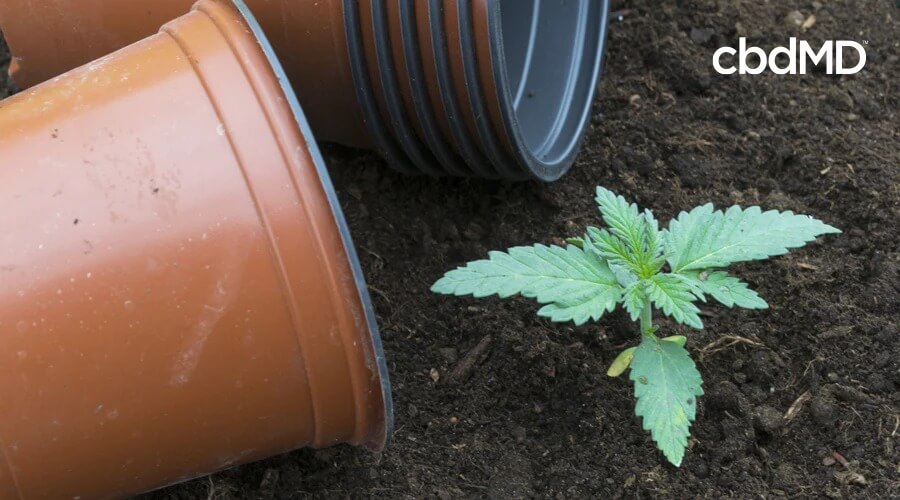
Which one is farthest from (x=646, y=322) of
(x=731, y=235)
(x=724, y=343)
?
(x=724, y=343)

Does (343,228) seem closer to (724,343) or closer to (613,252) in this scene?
(613,252)

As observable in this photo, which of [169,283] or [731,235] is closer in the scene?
[169,283]

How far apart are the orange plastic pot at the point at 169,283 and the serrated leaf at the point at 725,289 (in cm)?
52

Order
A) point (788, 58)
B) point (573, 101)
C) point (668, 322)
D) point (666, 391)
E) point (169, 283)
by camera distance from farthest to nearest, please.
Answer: point (788, 58)
point (573, 101)
point (668, 322)
point (666, 391)
point (169, 283)

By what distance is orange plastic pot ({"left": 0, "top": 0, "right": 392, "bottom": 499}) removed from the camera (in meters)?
1.39

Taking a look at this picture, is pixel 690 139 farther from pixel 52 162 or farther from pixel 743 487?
pixel 52 162

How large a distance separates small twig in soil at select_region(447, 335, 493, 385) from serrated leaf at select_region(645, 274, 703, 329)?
1.28 feet

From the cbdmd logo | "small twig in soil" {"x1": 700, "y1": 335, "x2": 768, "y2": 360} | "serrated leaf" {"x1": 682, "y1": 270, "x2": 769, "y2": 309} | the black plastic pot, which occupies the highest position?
the black plastic pot

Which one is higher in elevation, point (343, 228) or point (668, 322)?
point (343, 228)

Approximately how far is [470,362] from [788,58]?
3.59 ft

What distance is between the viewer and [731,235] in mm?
1611

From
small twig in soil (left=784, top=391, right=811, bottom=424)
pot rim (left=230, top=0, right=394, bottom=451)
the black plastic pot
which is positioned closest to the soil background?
small twig in soil (left=784, top=391, right=811, bottom=424)

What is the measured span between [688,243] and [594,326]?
34 cm

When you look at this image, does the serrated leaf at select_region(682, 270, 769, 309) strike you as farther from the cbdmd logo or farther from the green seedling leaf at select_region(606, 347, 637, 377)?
the cbdmd logo
